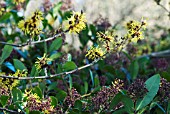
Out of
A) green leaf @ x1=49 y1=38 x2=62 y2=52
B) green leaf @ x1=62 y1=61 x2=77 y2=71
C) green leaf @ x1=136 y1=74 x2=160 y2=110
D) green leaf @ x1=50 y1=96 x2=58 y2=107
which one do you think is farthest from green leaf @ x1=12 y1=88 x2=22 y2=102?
green leaf @ x1=49 y1=38 x2=62 y2=52

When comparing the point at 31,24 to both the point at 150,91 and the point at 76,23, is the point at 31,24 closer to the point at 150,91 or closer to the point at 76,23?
the point at 76,23

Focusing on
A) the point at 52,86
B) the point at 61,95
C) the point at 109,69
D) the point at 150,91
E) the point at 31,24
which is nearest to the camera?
the point at 31,24

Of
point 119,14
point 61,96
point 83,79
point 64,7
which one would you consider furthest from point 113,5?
point 61,96

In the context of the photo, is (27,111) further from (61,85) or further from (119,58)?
(119,58)

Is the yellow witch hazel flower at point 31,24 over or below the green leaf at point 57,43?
below

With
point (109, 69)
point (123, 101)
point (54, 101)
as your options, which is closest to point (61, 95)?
point (54, 101)

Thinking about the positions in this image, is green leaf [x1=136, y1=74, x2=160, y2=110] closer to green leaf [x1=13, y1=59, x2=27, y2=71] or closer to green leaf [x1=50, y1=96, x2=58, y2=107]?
green leaf [x1=50, y1=96, x2=58, y2=107]

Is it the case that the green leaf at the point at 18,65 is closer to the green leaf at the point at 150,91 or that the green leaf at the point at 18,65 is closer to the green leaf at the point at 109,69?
the green leaf at the point at 109,69

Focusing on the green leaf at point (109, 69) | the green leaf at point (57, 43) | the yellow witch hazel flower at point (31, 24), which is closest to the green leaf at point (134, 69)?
the green leaf at point (109, 69)

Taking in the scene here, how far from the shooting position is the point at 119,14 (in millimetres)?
6734

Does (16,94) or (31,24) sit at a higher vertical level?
(31,24)

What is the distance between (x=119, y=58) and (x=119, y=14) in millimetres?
4793

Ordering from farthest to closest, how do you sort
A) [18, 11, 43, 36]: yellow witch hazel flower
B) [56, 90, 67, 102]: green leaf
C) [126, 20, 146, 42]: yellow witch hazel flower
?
[56, 90, 67, 102]: green leaf < [126, 20, 146, 42]: yellow witch hazel flower < [18, 11, 43, 36]: yellow witch hazel flower

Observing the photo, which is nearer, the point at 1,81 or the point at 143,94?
the point at 143,94
